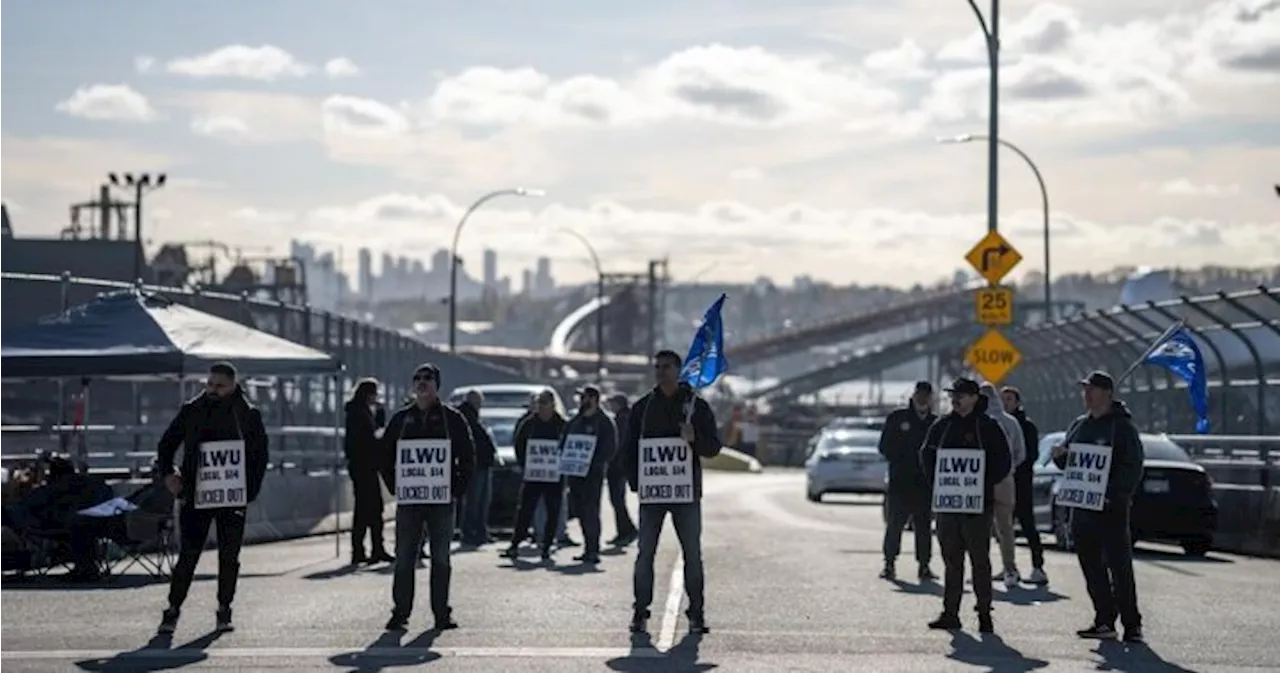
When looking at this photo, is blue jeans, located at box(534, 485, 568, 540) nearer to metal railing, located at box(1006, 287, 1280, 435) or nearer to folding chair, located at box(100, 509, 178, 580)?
folding chair, located at box(100, 509, 178, 580)

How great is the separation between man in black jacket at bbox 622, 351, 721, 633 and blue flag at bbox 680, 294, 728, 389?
166cm

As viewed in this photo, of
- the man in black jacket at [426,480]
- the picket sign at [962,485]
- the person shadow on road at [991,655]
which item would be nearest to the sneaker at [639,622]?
the man in black jacket at [426,480]

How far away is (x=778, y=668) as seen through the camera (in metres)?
13.0

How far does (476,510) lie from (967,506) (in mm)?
11119

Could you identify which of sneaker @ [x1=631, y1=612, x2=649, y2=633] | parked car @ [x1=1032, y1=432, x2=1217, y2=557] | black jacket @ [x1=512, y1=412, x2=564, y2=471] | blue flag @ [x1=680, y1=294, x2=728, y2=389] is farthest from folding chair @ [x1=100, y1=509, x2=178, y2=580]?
parked car @ [x1=1032, y1=432, x2=1217, y2=557]

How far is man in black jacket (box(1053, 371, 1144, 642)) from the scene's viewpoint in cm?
1501

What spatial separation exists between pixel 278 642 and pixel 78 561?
6048mm

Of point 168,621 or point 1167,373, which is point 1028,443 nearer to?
point 1167,373

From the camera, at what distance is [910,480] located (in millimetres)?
20547

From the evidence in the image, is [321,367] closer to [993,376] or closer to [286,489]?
[286,489]

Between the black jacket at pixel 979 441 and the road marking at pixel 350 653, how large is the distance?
9.59ft

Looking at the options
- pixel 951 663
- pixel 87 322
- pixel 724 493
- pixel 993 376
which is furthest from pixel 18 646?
pixel 724 493

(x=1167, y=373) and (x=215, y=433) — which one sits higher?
(x=1167, y=373)

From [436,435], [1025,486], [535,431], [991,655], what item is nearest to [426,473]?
[436,435]
